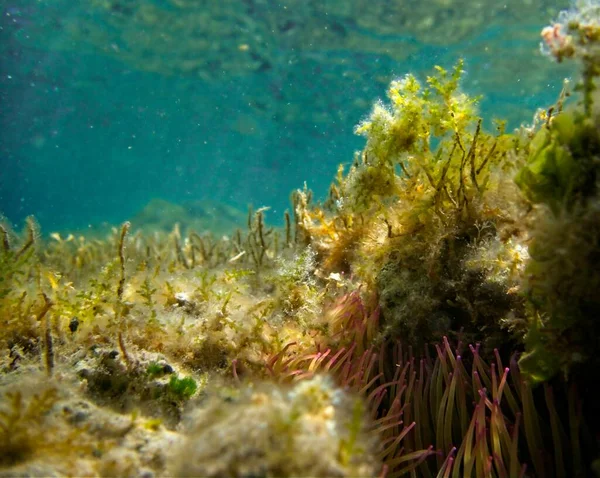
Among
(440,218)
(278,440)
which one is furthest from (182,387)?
(440,218)

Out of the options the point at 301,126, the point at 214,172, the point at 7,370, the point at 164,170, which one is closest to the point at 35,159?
the point at 164,170

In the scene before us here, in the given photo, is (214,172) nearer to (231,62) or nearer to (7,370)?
(231,62)

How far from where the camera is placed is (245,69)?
25.1 metres

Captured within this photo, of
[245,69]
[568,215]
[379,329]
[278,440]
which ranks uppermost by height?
[245,69]

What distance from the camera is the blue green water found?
1881 cm

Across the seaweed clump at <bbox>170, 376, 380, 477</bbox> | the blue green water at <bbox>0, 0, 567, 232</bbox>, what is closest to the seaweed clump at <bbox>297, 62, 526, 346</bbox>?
the seaweed clump at <bbox>170, 376, 380, 477</bbox>

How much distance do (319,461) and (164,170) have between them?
76.6m

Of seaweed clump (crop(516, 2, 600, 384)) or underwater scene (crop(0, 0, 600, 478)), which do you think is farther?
seaweed clump (crop(516, 2, 600, 384))

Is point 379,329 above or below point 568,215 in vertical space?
below

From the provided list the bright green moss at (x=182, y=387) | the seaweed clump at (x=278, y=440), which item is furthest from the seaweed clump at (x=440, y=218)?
the seaweed clump at (x=278, y=440)

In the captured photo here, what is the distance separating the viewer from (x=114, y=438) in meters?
1.87

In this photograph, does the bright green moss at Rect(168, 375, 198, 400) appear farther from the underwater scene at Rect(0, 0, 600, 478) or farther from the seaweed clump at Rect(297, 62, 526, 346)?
the seaweed clump at Rect(297, 62, 526, 346)

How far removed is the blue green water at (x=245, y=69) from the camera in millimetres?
18812

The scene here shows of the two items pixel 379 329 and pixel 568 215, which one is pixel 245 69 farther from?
pixel 568 215
